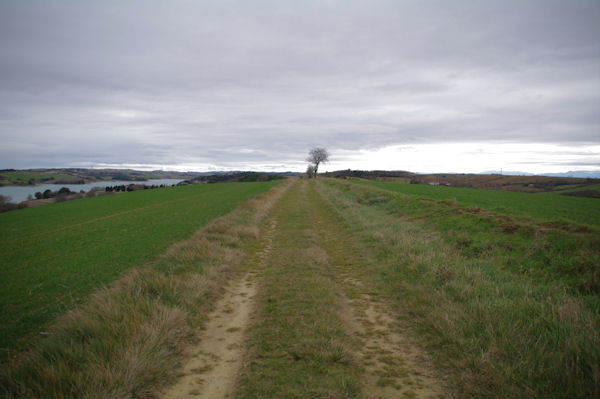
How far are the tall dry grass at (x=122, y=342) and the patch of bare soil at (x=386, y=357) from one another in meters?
2.74

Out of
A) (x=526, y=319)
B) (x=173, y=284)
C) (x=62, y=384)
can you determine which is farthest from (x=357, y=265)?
(x=62, y=384)

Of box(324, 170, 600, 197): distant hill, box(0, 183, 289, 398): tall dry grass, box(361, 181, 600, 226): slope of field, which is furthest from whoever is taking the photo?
box(324, 170, 600, 197): distant hill

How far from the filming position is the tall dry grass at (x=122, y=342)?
3078 millimetres

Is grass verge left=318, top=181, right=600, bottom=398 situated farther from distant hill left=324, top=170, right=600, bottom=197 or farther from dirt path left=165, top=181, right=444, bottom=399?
distant hill left=324, top=170, right=600, bottom=197

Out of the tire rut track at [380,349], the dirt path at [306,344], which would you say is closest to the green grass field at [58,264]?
the dirt path at [306,344]

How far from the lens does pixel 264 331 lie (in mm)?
4652

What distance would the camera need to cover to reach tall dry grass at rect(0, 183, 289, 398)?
10.1 ft

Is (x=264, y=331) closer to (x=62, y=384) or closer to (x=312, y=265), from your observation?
(x=62, y=384)

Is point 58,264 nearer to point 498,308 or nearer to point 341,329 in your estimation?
point 341,329

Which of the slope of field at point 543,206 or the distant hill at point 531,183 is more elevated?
the distant hill at point 531,183

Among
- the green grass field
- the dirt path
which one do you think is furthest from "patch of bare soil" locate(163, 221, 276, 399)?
the green grass field

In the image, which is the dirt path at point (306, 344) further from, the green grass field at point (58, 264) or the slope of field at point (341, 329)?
the green grass field at point (58, 264)

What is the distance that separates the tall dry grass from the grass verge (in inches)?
156

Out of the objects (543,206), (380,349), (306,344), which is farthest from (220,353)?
(543,206)
